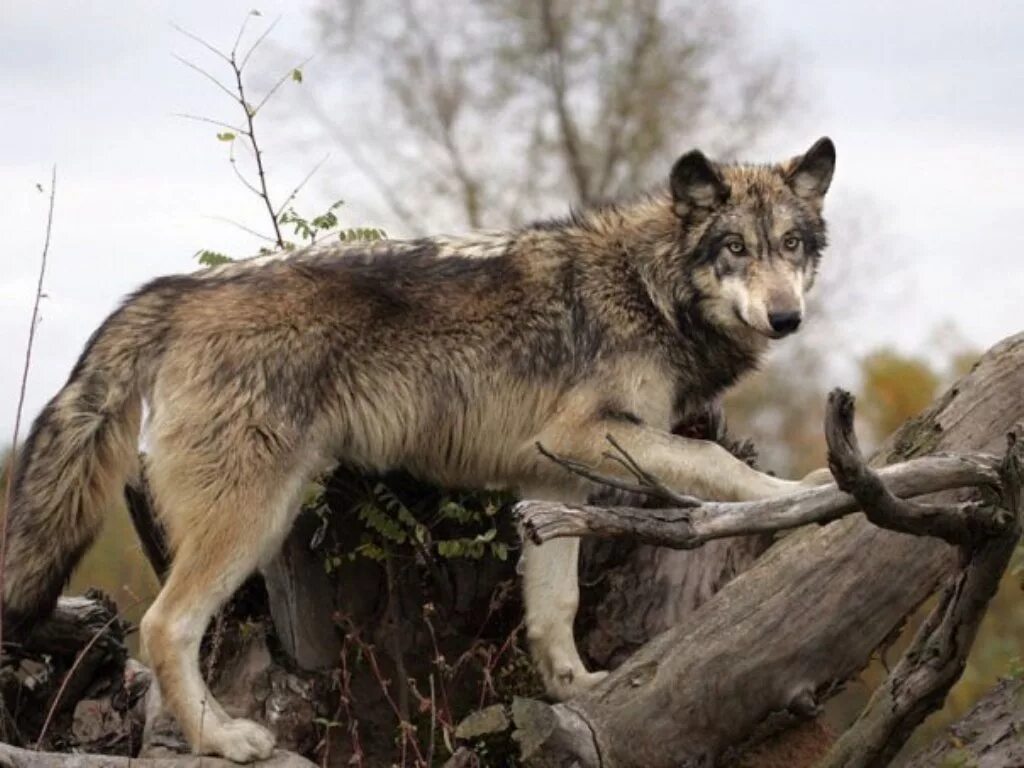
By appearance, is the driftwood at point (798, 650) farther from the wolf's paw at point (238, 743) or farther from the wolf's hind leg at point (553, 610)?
the wolf's hind leg at point (553, 610)

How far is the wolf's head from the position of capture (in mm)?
7168

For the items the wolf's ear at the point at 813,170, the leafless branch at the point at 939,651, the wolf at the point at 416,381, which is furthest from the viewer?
the wolf's ear at the point at 813,170

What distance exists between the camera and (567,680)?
735cm

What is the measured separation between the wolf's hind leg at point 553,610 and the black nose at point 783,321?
1.33 metres

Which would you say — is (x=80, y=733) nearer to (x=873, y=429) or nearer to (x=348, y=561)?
(x=348, y=561)

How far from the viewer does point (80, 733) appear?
318 inches

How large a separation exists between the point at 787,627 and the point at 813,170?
215cm

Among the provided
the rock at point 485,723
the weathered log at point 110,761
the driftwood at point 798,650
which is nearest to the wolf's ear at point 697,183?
the driftwood at point 798,650

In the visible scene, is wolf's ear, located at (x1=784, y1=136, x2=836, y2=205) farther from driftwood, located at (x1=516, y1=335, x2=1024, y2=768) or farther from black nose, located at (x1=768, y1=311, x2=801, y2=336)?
driftwood, located at (x1=516, y1=335, x2=1024, y2=768)

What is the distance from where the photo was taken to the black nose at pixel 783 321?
22.6 ft

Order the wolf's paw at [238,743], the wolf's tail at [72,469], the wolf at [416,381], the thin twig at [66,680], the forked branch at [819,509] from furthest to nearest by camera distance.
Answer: the wolf's tail at [72,469] < the wolf at [416,381] < the wolf's paw at [238,743] < the thin twig at [66,680] < the forked branch at [819,509]

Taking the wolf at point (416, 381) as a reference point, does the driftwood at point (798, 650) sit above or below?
below

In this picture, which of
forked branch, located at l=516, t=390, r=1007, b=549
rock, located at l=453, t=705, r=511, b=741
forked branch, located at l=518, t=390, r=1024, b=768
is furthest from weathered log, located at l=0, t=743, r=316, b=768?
forked branch, located at l=516, t=390, r=1007, b=549

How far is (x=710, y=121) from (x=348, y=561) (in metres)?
19.2
